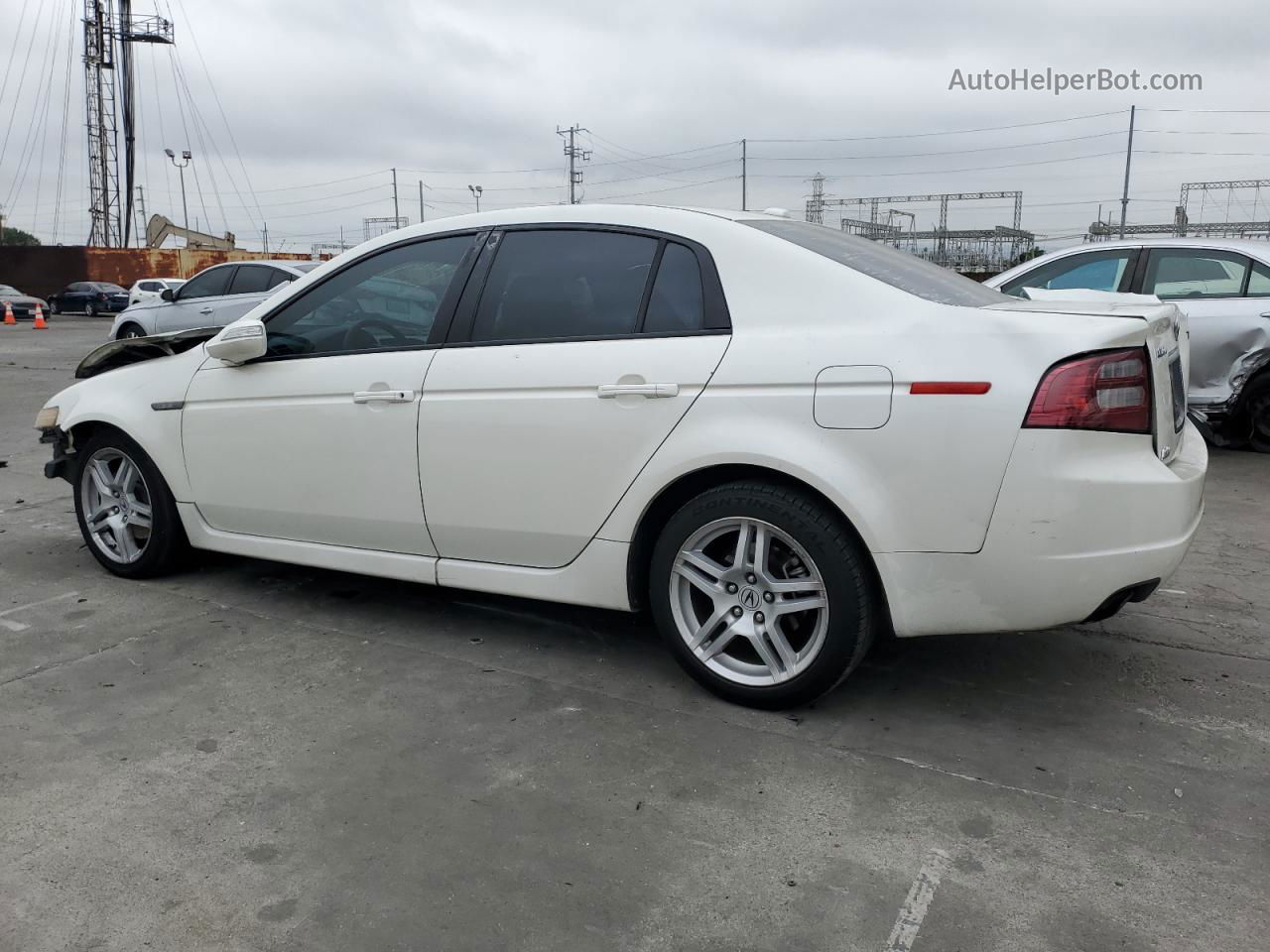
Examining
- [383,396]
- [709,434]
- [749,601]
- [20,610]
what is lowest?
[20,610]

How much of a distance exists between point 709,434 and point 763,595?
54cm

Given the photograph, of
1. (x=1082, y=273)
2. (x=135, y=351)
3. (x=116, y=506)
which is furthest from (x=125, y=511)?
(x=1082, y=273)

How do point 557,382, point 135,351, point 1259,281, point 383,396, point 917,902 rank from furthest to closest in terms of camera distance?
point 1259,281, point 135,351, point 383,396, point 557,382, point 917,902

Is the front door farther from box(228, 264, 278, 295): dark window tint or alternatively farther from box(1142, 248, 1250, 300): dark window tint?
box(228, 264, 278, 295): dark window tint

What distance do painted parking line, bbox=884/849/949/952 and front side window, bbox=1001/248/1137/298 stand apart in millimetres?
6181

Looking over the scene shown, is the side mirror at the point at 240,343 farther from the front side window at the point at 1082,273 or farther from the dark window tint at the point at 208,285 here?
the dark window tint at the point at 208,285

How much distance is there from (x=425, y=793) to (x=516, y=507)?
1098mm

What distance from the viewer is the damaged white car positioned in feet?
24.5

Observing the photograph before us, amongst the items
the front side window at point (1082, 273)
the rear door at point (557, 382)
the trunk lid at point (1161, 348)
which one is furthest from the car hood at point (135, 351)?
the front side window at point (1082, 273)

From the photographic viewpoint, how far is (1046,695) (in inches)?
135

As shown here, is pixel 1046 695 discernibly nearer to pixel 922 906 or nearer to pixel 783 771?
pixel 783 771

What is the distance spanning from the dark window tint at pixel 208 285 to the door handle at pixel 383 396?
438 inches

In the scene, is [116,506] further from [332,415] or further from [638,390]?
[638,390]

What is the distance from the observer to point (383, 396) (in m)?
3.80
